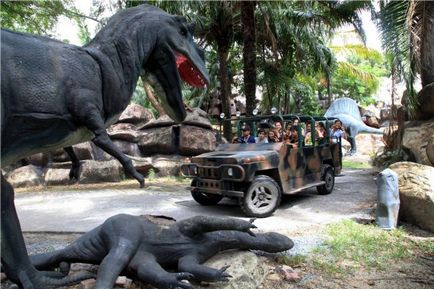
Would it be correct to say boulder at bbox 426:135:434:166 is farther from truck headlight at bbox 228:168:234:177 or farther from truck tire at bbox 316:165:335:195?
truck headlight at bbox 228:168:234:177

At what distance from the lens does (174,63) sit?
2711 millimetres

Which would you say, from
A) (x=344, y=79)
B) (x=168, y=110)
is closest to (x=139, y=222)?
(x=168, y=110)

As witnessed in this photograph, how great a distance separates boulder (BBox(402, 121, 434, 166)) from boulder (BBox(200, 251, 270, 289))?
5.82 meters

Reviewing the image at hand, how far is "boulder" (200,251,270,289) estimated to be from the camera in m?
3.19

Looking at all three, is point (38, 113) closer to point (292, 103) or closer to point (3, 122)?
point (3, 122)

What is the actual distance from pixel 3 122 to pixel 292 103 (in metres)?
24.6

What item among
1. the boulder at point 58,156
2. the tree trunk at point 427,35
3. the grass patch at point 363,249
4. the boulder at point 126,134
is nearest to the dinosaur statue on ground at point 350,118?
the tree trunk at point 427,35

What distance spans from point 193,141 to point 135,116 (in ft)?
8.84

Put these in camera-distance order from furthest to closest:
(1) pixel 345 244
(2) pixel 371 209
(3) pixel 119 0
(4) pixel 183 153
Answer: (4) pixel 183 153 → (3) pixel 119 0 → (2) pixel 371 209 → (1) pixel 345 244

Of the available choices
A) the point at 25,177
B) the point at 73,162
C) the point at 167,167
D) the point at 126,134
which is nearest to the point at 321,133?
the point at 167,167

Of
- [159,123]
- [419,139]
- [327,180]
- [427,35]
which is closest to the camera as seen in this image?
[427,35]

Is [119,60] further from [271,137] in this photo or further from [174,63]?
[271,137]

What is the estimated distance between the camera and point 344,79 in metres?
29.0

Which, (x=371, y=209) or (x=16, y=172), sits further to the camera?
(x=16, y=172)
